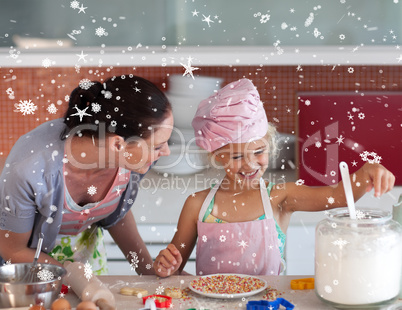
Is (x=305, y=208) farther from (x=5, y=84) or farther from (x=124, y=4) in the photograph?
(x=5, y=84)

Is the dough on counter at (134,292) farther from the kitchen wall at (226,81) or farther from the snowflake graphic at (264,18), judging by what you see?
the kitchen wall at (226,81)

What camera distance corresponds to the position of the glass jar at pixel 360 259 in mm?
888

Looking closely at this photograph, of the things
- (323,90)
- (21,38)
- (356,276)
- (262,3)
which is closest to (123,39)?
(21,38)

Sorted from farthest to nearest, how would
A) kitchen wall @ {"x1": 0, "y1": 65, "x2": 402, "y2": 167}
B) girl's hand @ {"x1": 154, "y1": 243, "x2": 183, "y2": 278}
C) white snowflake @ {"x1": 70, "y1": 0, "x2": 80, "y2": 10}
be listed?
kitchen wall @ {"x1": 0, "y1": 65, "x2": 402, "y2": 167} < white snowflake @ {"x1": 70, "y1": 0, "x2": 80, "y2": 10} < girl's hand @ {"x1": 154, "y1": 243, "x2": 183, "y2": 278}

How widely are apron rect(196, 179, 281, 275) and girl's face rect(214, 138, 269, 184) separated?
0.34 ft

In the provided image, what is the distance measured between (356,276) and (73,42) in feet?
4.87

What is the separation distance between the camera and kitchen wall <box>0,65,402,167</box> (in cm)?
233

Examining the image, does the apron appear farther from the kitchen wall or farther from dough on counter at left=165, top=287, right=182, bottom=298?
the kitchen wall

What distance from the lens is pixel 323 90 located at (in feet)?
7.67

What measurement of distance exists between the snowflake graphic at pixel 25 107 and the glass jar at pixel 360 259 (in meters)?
1.70

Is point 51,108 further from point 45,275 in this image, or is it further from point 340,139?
point 45,275

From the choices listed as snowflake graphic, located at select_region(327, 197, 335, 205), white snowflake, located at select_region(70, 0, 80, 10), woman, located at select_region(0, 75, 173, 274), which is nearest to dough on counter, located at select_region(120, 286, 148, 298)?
woman, located at select_region(0, 75, 173, 274)

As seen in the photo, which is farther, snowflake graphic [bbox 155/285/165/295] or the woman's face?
the woman's face

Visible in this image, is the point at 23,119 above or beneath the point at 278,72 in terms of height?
beneath
